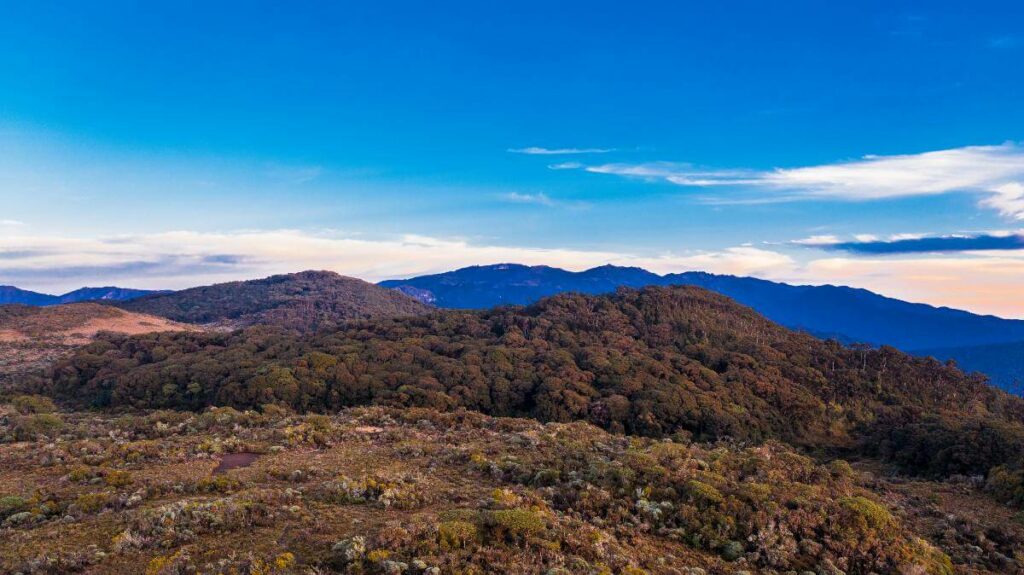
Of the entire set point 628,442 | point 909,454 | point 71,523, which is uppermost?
point 71,523

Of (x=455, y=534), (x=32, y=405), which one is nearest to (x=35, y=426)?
(x=32, y=405)

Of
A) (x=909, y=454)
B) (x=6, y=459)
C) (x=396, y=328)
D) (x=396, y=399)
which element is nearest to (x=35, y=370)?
(x=396, y=328)

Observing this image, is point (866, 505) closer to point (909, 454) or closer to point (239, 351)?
point (909, 454)

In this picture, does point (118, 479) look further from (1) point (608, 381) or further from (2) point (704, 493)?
(1) point (608, 381)

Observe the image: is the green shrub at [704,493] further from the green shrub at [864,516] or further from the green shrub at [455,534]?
the green shrub at [455,534]

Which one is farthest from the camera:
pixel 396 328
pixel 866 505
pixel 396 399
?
pixel 396 328
